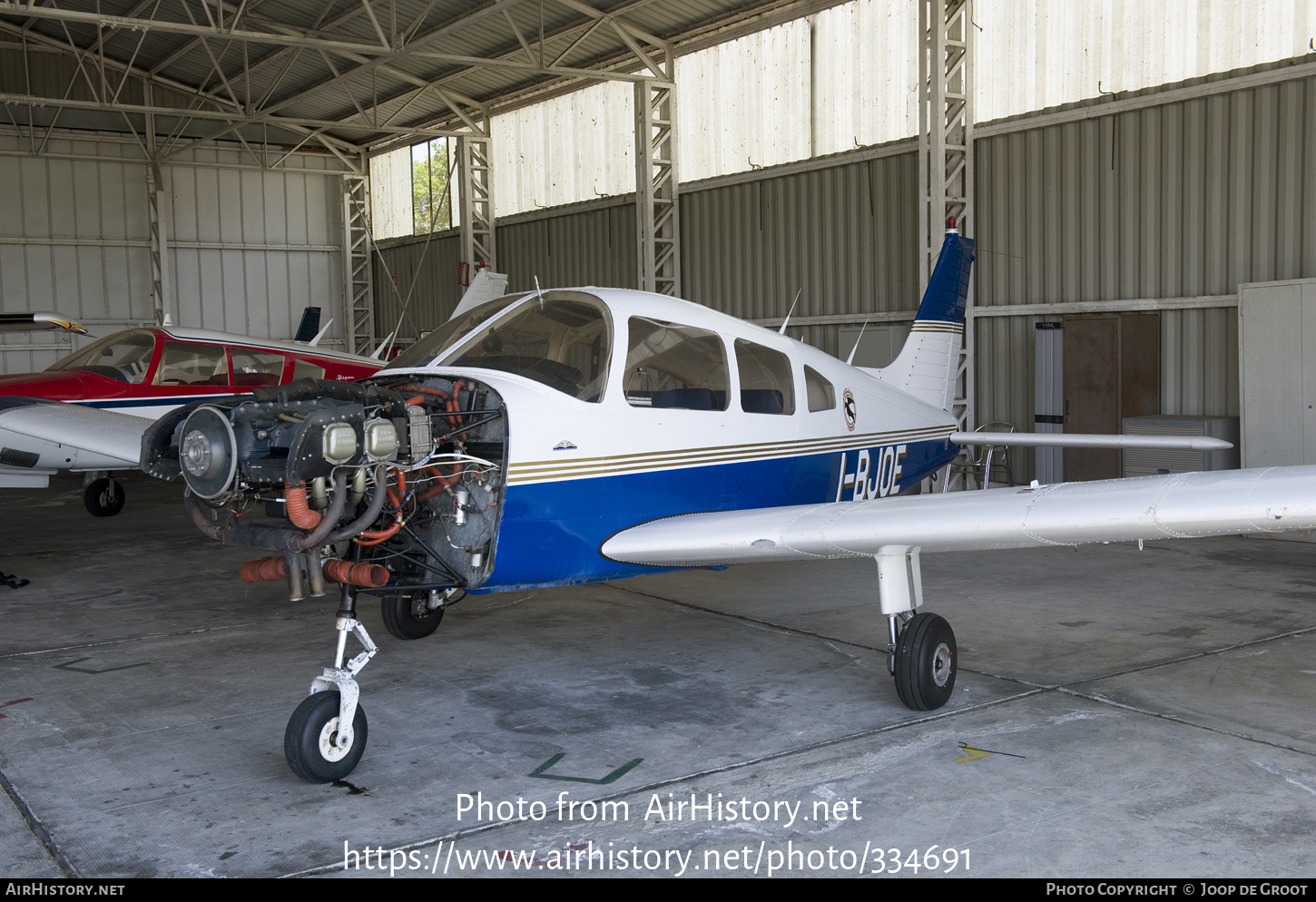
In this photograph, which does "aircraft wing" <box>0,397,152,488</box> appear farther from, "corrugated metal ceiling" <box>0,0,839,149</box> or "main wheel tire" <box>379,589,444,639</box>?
"corrugated metal ceiling" <box>0,0,839,149</box>

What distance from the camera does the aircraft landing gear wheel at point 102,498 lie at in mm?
12312

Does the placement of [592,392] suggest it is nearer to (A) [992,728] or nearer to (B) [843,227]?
(A) [992,728]

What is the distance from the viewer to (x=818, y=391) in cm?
646

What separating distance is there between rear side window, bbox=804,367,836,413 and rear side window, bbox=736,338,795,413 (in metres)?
0.19

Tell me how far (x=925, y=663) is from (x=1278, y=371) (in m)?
6.56

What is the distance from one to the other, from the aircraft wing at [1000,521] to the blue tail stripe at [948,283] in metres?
3.90

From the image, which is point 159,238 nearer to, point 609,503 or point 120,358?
point 120,358

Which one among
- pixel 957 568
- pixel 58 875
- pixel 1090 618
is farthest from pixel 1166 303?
pixel 58 875

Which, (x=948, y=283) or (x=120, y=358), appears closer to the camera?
(x=948, y=283)

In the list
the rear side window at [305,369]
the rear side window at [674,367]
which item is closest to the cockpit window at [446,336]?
the rear side window at [674,367]

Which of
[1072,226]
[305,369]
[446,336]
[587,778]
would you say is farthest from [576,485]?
[305,369]

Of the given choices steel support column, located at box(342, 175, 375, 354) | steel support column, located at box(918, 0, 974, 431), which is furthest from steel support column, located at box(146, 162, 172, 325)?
steel support column, located at box(918, 0, 974, 431)

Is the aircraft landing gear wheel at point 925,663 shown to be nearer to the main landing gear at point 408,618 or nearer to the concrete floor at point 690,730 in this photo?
the concrete floor at point 690,730

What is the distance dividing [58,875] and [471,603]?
13.3ft
